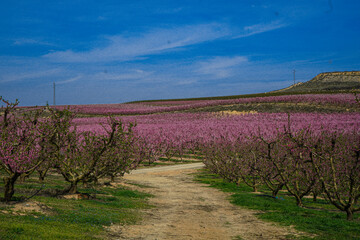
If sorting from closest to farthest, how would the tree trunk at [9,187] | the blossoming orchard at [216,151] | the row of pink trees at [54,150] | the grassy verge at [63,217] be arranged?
the grassy verge at [63,217], the tree trunk at [9,187], the row of pink trees at [54,150], the blossoming orchard at [216,151]

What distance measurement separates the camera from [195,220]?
1382 cm

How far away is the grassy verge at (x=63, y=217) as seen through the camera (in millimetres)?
9156

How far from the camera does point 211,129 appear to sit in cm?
4416

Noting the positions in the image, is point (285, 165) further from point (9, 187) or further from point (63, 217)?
point (9, 187)

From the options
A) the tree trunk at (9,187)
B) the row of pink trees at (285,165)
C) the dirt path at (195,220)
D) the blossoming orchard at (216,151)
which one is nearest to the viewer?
the dirt path at (195,220)

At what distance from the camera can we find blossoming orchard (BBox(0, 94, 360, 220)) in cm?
1357

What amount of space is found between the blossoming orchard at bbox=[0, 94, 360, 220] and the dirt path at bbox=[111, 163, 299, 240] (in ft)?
8.54

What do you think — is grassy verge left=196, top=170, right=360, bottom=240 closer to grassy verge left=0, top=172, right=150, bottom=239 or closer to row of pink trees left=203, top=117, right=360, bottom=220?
row of pink trees left=203, top=117, right=360, bottom=220

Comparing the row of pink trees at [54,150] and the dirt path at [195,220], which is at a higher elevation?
the row of pink trees at [54,150]

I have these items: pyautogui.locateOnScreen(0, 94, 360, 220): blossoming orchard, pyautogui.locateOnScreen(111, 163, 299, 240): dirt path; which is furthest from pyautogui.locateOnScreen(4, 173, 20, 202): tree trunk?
pyautogui.locateOnScreen(111, 163, 299, 240): dirt path

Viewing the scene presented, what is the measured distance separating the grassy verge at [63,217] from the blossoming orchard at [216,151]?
4.38ft

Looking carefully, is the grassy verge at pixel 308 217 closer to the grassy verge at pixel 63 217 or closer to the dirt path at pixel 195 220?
the dirt path at pixel 195 220

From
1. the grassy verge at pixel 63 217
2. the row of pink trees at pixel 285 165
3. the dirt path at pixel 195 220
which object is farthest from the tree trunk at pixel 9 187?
the row of pink trees at pixel 285 165

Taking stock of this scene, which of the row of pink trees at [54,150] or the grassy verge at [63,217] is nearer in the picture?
the grassy verge at [63,217]
